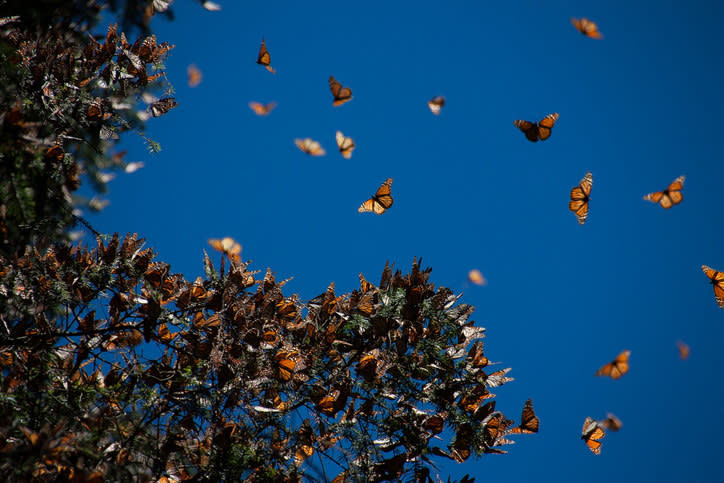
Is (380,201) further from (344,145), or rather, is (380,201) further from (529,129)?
(529,129)

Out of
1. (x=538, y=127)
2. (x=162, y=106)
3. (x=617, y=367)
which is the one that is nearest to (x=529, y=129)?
(x=538, y=127)

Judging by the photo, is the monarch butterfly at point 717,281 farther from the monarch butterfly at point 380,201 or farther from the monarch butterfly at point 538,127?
the monarch butterfly at point 380,201

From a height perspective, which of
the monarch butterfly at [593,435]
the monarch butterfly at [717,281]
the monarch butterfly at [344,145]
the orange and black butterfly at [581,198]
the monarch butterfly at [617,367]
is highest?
the monarch butterfly at [344,145]

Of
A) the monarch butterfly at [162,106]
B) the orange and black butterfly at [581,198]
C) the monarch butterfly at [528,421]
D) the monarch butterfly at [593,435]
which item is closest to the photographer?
the monarch butterfly at [528,421]

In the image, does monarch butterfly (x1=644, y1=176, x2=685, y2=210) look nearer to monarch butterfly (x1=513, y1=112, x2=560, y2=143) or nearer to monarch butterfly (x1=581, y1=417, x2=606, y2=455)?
monarch butterfly (x1=513, y1=112, x2=560, y2=143)

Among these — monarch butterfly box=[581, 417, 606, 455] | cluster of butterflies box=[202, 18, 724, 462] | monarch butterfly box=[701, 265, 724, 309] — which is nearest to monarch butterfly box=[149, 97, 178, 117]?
cluster of butterflies box=[202, 18, 724, 462]

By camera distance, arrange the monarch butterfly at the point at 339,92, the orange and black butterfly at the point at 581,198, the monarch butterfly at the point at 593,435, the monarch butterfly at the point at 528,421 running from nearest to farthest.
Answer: the monarch butterfly at the point at 528,421
the monarch butterfly at the point at 593,435
the monarch butterfly at the point at 339,92
the orange and black butterfly at the point at 581,198

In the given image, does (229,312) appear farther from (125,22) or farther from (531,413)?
(531,413)

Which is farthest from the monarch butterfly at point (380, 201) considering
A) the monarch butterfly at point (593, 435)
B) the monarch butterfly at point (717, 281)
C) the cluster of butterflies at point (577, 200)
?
the monarch butterfly at point (717, 281)
